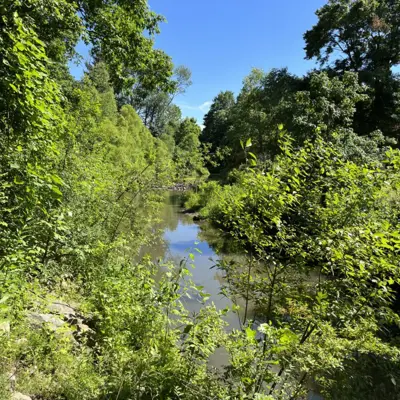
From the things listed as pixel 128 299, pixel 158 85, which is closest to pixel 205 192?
pixel 158 85

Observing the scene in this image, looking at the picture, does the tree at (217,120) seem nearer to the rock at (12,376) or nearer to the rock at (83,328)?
the rock at (83,328)

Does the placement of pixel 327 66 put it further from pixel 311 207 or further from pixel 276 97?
pixel 311 207

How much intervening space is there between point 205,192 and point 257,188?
19112 millimetres

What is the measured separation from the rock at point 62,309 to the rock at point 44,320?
13cm

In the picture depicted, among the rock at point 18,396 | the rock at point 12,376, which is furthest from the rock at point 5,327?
the rock at point 18,396

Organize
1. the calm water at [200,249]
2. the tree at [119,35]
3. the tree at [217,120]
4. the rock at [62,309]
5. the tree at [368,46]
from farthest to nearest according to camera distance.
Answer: the tree at [217,120]
the tree at [368,46]
the calm water at [200,249]
the tree at [119,35]
the rock at [62,309]

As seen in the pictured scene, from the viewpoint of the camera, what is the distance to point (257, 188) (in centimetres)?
279

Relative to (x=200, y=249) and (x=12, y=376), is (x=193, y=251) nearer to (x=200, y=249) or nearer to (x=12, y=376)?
(x=200, y=249)

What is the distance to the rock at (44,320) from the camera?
3.25 meters

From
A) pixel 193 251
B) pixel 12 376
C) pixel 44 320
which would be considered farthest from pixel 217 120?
pixel 12 376

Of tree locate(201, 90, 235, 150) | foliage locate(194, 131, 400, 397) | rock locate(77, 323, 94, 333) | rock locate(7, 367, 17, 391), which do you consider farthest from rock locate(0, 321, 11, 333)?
tree locate(201, 90, 235, 150)

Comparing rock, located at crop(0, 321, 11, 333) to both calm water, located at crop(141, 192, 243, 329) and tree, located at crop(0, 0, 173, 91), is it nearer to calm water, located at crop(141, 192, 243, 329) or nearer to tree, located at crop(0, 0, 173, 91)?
calm water, located at crop(141, 192, 243, 329)

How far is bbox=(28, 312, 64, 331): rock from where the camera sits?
10.7 ft

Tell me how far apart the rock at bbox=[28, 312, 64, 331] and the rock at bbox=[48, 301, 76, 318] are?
13 cm
